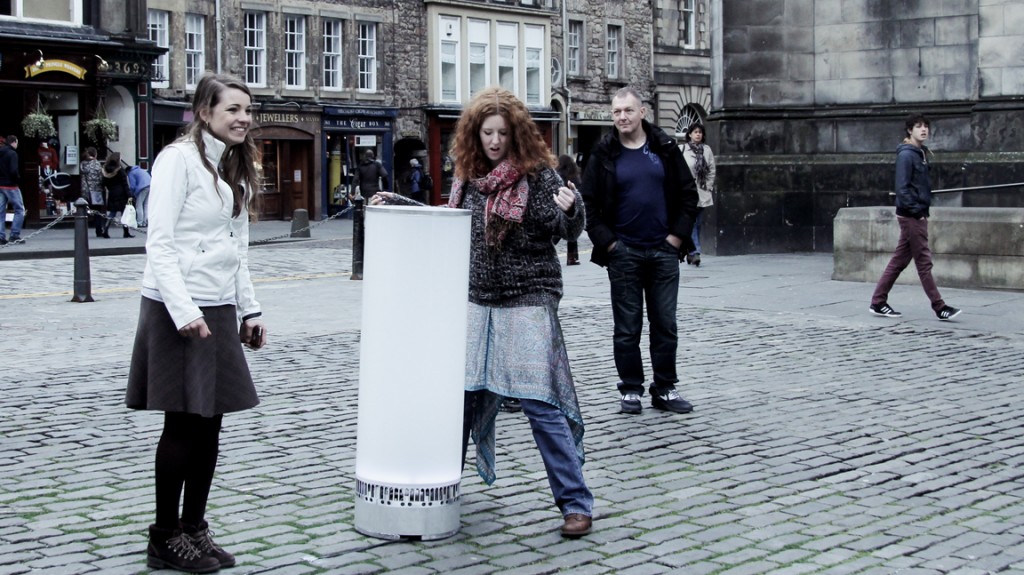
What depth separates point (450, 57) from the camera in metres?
47.0

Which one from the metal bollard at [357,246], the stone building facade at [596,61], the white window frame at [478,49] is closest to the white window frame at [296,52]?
the white window frame at [478,49]

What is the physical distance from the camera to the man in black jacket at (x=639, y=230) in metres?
8.02

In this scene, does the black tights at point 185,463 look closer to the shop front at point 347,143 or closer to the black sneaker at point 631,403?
the black sneaker at point 631,403

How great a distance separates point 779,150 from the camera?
20.5m

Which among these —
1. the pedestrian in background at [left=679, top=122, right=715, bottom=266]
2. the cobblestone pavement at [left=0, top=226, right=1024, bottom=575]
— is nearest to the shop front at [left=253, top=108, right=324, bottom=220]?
the pedestrian in background at [left=679, top=122, right=715, bottom=266]

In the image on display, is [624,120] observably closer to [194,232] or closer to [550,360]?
[550,360]

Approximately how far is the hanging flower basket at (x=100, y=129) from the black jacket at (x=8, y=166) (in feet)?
23.4

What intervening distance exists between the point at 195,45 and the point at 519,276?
3548 centimetres

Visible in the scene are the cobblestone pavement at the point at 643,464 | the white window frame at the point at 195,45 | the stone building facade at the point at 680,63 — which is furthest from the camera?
the stone building facade at the point at 680,63

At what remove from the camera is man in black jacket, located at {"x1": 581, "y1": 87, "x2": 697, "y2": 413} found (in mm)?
→ 8023

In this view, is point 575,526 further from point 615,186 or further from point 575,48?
point 575,48

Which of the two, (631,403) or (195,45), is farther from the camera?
(195,45)

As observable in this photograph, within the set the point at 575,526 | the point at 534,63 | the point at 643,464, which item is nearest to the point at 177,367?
the point at 575,526

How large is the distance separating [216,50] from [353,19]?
535 cm
